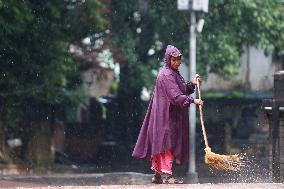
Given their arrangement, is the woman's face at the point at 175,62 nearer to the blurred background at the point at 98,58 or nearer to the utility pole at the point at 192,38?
the utility pole at the point at 192,38

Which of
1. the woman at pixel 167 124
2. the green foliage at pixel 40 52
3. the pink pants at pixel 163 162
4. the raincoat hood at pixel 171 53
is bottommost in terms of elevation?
the pink pants at pixel 163 162

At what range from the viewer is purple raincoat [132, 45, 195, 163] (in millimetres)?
9312

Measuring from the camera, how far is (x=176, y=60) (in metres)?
9.41

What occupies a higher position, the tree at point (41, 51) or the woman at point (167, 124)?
the tree at point (41, 51)

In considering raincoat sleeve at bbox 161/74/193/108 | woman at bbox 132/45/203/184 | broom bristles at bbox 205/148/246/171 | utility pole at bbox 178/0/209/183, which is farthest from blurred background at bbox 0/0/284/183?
raincoat sleeve at bbox 161/74/193/108

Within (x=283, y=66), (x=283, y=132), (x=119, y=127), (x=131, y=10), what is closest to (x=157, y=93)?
(x=283, y=132)

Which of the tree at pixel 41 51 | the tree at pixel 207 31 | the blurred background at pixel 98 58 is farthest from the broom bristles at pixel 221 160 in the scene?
the tree at pixel 207 31

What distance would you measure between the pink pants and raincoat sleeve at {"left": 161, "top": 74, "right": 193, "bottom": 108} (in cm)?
75

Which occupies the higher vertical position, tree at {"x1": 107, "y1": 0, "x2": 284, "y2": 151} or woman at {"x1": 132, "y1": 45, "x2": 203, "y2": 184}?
tree at {"x1": 107, "y1": 0, "x2": 284, "y2": 151}

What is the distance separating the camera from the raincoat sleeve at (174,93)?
9078 mm

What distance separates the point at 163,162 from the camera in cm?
941

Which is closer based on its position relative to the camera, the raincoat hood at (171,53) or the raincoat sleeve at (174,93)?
the raincoat sleeve at (174,93)

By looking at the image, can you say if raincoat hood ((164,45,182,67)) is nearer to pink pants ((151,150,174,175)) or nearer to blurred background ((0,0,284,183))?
pink pants ((151,150,174,175))

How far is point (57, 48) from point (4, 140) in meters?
3.10
